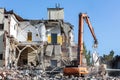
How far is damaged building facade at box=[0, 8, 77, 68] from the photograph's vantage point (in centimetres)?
6094

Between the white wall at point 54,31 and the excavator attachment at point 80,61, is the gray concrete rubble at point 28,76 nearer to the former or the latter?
the excavator attachment at point 80,61

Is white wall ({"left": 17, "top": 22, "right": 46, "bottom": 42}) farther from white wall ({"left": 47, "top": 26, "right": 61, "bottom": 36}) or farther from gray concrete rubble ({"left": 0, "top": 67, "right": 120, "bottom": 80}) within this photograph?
gray concrete rubble ({"left": 0, "top": 67, "right": 120, "bottom": 80})

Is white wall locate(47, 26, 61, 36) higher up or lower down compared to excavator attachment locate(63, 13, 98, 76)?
higher up

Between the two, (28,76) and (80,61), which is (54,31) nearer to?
(80,61)

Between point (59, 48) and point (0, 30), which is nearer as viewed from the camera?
point (0, 30)

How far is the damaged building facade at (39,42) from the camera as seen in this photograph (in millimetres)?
60938

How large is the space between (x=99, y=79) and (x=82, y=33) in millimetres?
7651

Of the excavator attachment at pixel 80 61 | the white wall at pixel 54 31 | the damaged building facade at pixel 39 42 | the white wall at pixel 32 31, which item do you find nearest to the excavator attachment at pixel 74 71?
A: the excavator attachment at pixel 80 61

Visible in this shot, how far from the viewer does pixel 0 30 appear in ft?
189

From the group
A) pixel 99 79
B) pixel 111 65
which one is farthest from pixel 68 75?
pixel 111 65

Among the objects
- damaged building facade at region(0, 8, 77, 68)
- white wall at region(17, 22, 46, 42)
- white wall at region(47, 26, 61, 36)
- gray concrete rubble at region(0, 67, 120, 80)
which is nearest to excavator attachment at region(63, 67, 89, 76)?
gray concrete rubble at region(0, 67, 120, 80)

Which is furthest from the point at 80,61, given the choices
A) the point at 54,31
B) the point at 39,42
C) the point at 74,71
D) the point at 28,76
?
the point at 54,31

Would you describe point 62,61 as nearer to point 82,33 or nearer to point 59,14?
point 59,14

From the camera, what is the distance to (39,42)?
62906 millimetres
